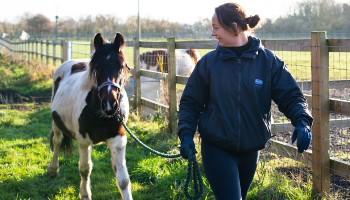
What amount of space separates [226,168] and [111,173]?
11.3ft

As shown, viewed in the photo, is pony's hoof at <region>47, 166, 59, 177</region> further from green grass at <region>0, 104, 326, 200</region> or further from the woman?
the woman

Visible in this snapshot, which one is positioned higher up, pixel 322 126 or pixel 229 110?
pixel 229 110

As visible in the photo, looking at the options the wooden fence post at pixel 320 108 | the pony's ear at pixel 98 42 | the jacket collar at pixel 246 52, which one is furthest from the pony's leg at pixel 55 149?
the jacket collar at pixel 246 52

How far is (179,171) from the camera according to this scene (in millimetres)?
5941

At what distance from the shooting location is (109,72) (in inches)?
184

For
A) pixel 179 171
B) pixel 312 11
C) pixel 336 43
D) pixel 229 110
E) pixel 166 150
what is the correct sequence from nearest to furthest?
pixel 229 110
pixel 336 43
pixel 179 171
pixel 166 150
pixel 312 11

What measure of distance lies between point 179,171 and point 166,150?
1.39 m

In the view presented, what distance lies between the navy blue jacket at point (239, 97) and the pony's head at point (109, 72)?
1.44 meters

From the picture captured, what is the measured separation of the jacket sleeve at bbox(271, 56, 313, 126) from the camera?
3.11 meters

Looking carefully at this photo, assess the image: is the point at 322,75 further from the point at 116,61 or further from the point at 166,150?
the point at 166,150

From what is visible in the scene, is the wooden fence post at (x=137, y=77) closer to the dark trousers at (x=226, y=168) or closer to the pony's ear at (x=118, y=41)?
the pony's ear at (x=118, y=41)

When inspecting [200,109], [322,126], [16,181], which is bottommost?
[16,181]

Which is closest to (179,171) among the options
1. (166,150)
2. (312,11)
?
(166,150)

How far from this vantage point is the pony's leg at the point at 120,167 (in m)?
4.92
